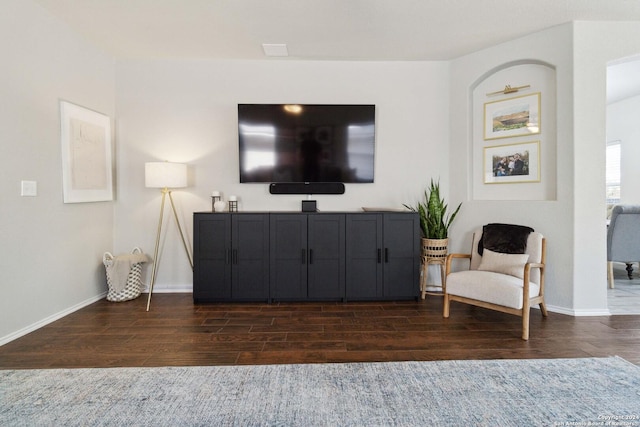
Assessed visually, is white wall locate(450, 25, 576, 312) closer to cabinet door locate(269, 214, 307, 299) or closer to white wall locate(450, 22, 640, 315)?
white wall locate(450, 22, 640, 315)

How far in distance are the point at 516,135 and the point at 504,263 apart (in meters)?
1.44

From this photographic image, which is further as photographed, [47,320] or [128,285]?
[128,285]

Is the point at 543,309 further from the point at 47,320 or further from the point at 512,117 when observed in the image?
the point at 47,320

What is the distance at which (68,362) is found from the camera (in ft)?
7.29

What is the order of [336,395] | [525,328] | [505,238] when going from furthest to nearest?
[505,238], [525,328], [336,395]

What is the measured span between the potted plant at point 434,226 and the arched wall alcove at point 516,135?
51 cm

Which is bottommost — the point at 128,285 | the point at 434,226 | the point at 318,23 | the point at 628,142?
the point at 128,285

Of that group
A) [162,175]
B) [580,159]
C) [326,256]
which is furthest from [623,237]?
[162,175]

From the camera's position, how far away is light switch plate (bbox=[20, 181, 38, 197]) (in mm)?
2668

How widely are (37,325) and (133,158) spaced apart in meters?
1.97

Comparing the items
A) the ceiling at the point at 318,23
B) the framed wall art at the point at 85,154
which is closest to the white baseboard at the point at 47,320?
the framed wall art at the point at 85,154

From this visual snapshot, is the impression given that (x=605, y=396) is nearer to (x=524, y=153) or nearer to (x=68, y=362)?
(x=524, y=153)

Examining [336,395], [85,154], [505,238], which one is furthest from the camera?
[85,154]

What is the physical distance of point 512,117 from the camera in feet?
11.7
